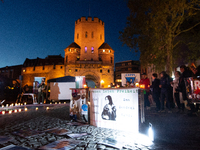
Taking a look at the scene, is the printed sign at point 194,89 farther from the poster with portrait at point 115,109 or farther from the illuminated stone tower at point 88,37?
the illuminated stone tower at point 88,37

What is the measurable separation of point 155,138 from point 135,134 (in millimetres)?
488

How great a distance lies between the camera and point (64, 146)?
2.64m

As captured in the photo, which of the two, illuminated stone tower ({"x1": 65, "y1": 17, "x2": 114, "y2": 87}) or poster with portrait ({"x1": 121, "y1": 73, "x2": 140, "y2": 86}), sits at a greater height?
illuminated stone tower ({"x1": 65, "y1": 17, "x2": 114, "y2": 87})

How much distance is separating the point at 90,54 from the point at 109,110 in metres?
32.2

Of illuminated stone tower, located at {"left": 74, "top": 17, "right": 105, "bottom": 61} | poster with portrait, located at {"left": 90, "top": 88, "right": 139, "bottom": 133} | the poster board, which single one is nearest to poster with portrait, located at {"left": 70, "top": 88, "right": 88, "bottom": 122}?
poster with portrait, located at {"left": 90, "top": 88, "right": 139, "bottom": 133}

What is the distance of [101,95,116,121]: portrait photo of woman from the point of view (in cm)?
399

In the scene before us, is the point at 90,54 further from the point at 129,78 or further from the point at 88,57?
the point at 129,78

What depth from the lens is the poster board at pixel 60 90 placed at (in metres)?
15.3

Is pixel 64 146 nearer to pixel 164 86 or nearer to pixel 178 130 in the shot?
pixel 178 130

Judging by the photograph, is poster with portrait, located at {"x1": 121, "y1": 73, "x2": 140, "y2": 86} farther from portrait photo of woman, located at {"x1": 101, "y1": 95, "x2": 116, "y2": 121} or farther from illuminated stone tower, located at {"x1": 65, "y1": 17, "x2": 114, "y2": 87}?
illuminated stone tower, located at {"x1": 65, "y1": 17, "x2": 114, "y2": 87}

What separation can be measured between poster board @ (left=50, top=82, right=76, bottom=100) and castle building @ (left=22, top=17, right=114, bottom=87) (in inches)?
707

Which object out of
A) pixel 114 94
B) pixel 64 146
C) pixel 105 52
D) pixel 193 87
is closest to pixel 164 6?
pixel 193 87

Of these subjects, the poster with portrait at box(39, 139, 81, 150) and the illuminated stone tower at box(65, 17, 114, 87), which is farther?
the illuminated stone tower at box(65, 17, 114, 87)

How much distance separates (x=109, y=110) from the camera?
407cm
